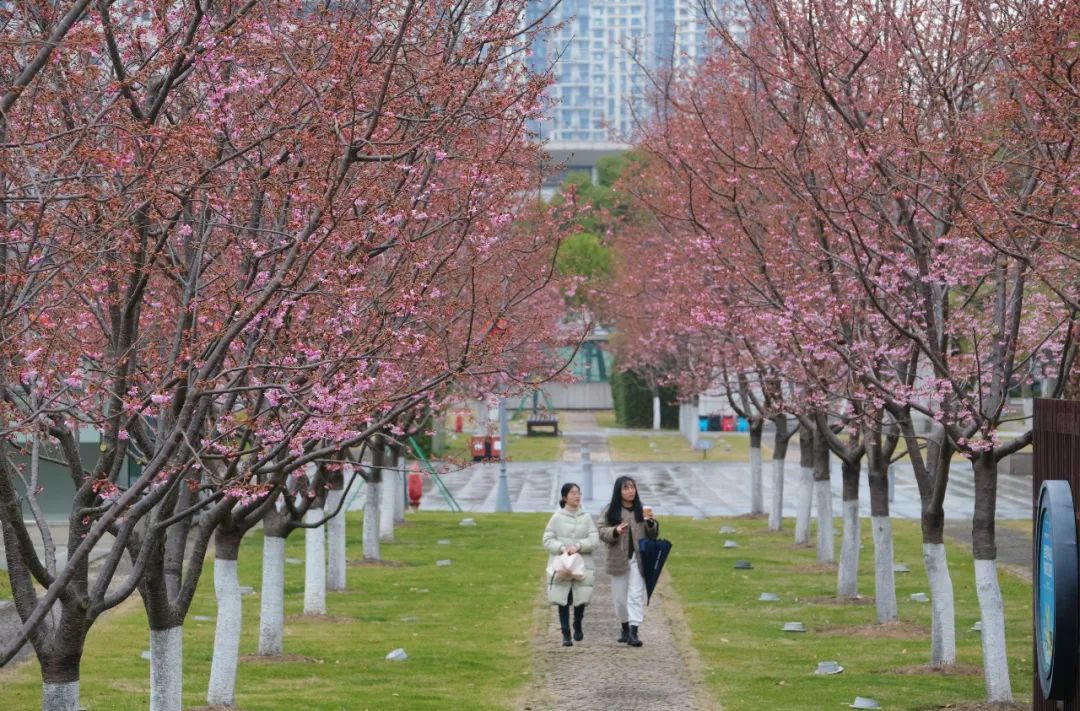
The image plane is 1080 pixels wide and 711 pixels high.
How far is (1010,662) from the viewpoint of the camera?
16.2m

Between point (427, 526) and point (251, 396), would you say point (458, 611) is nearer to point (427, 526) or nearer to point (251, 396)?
point (251, 396)

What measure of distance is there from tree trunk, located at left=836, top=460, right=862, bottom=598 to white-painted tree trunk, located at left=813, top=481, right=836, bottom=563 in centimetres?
345

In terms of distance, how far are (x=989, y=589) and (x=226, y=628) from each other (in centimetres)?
668

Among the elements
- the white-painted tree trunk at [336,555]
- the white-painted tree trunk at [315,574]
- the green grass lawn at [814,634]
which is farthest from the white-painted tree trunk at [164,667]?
the white-painted tree trunk at [336,555]

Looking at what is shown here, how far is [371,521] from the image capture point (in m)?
25.8

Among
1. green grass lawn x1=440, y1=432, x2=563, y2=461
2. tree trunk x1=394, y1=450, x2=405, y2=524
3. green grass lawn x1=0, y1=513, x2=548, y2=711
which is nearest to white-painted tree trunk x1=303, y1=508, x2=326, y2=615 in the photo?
green grass lawn x1=0, y1=513, x2=548, y2=711

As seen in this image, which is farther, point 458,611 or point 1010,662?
point 458,611

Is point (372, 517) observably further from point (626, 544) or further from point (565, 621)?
point (626, 544)

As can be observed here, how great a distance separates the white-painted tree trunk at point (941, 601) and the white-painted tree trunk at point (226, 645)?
6448mm

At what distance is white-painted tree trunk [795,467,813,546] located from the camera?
91.5ft

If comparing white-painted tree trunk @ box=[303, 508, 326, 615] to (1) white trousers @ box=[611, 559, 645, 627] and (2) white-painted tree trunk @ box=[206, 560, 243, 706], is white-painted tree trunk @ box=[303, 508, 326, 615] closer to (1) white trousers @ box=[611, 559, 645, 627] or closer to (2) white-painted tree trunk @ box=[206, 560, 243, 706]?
(1) white trousers @ box=[611, 559, 645, 627]

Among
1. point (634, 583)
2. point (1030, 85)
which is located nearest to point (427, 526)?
point (634, 583)

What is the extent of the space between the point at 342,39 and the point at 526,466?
4479 cm

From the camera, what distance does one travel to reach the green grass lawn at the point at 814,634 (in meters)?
14.1
